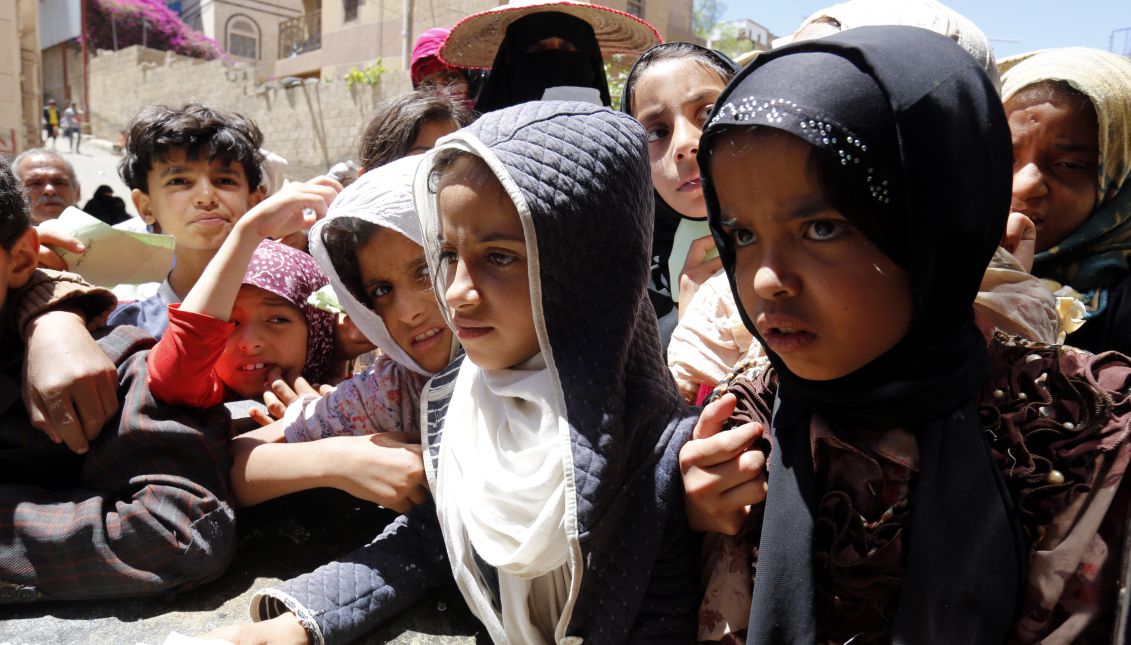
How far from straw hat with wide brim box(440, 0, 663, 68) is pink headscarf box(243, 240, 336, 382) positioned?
1.42 meters

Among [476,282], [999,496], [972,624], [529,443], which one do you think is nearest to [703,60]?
[476,282]

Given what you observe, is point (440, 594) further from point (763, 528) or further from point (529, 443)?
point (763, 528)

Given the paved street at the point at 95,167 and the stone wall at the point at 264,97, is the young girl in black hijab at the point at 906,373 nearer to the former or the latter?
the stone wall at the point at 264,97

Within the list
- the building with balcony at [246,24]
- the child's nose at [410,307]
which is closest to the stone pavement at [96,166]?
the building with balcony at [246,24]

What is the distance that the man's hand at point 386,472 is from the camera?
1.77 m

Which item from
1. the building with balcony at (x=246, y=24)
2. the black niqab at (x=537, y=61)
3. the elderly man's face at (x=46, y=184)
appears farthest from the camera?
the building with balcony at (x=246, y=24)

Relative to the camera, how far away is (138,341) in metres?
2.08

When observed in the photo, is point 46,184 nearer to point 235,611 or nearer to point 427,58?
point 427,58

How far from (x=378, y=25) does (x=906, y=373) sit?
72.2 ft

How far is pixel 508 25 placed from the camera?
3.44 metres

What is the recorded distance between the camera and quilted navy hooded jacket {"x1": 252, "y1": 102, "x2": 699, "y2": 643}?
51.8 inches

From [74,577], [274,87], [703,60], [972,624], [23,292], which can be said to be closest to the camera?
[972,624]

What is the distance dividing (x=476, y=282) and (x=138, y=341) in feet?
4.03

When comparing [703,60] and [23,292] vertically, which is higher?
[703,60]
